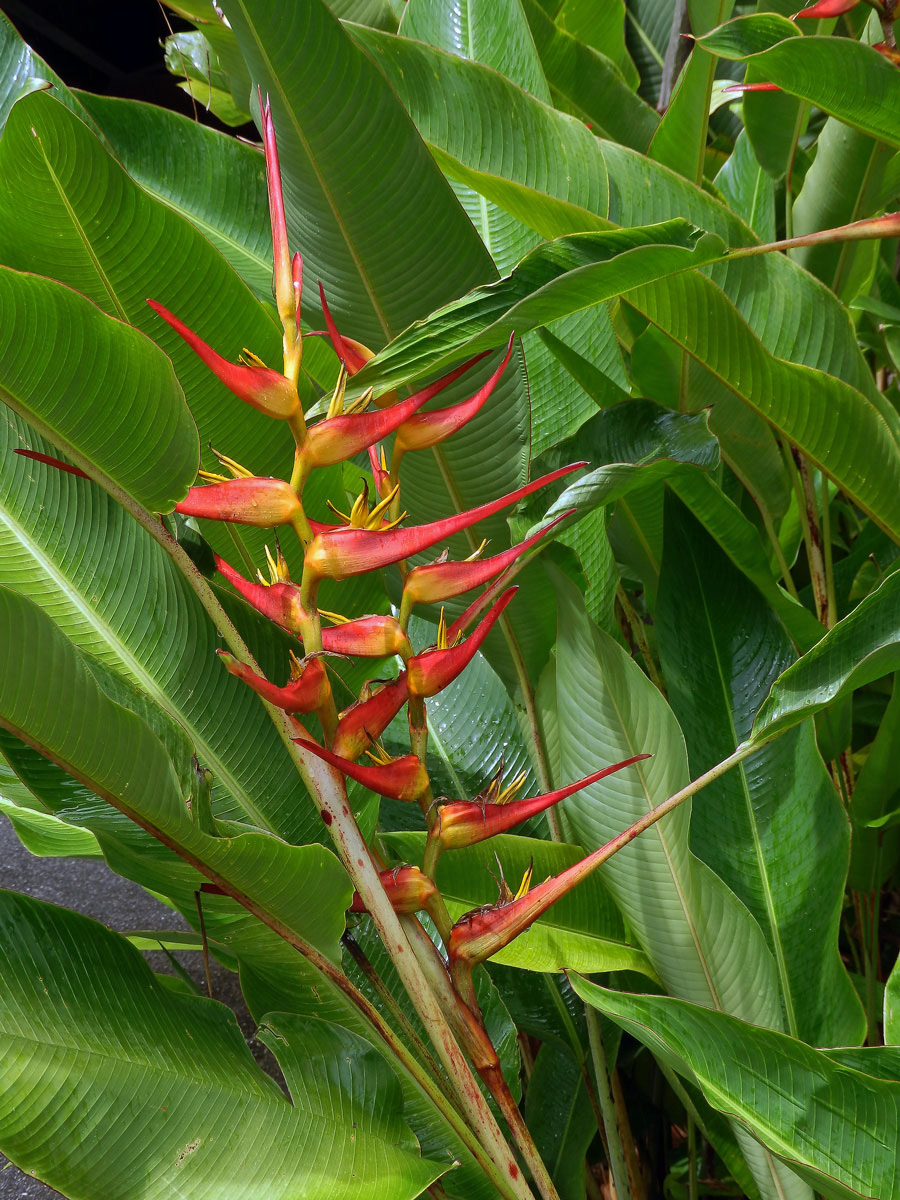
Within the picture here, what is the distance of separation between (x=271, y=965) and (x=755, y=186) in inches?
31.8

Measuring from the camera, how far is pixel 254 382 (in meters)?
0.32

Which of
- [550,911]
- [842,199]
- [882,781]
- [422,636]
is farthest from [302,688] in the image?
[842,199]

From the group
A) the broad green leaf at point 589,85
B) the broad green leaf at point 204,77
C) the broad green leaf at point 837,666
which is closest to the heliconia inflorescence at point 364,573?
the broad green leaf at point 837,666

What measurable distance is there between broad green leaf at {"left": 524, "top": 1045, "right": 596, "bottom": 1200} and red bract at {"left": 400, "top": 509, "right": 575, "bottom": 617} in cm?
44

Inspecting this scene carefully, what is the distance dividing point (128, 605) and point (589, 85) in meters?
0.70

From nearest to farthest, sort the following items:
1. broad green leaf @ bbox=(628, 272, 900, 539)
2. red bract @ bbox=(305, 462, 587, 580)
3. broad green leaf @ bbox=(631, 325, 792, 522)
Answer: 1. red bract @ bbox=(305, 462, 587, 580)
2. broad green leaf @ bbox=(628, 272, 900, 539)
3. broad green leaf @ bbox=(631, 325, 792, 522)

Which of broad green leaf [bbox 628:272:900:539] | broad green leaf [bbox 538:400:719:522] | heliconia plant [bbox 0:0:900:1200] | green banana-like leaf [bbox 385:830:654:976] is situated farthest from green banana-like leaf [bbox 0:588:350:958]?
broad green leaf [bbox 628:272:900:539]

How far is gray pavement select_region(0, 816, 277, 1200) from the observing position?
98 cm

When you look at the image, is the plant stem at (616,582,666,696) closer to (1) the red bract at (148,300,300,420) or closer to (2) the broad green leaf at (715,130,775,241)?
(2) the broad green leaf at (715,130,775,241)

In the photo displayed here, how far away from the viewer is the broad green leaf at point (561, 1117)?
0.62 meters

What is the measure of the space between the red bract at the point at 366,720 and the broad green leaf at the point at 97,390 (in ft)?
0.40

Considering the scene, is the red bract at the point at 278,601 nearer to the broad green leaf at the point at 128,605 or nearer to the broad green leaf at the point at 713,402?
the broad green leaf at the point at 128,605

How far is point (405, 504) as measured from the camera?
57 centimetres

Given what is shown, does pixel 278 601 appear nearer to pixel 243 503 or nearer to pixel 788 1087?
pixel 243 503
